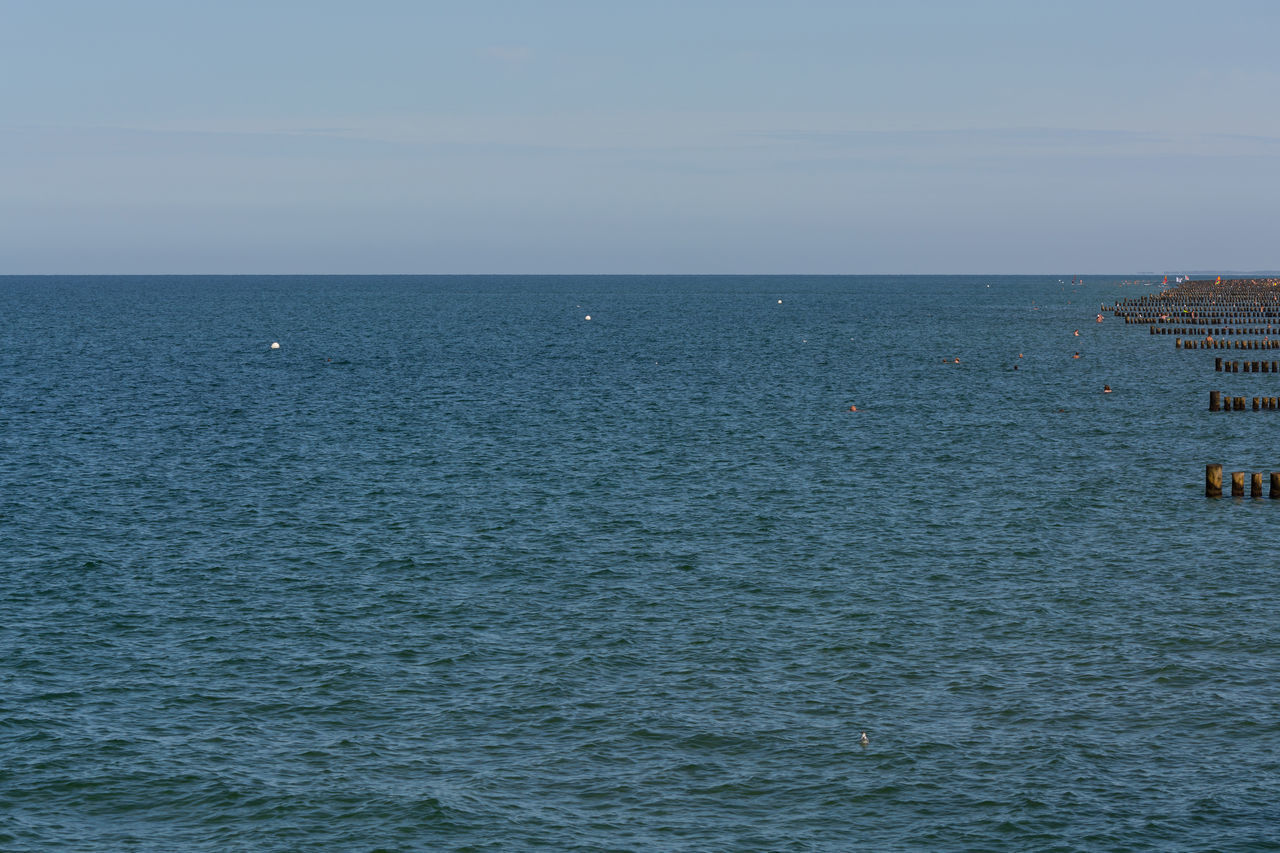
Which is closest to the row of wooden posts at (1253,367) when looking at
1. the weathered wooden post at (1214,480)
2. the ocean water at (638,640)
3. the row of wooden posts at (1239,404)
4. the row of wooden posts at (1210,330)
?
the row of wooden posts at (1239,404)

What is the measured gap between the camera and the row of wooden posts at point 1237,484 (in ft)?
189

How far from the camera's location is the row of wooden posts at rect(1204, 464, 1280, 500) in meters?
57.7

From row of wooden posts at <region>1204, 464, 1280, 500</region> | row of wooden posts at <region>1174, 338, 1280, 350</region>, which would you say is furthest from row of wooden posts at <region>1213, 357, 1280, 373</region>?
row of wooden posts at <region>1204, 464, 1280, 500</region>

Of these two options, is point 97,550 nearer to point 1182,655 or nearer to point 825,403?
point 1182,655

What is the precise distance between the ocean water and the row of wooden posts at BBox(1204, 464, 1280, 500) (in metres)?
1.28

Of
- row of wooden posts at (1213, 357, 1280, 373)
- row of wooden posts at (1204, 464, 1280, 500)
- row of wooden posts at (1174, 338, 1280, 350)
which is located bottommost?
row of wooden posts at (1204, 464, 1280, 500)

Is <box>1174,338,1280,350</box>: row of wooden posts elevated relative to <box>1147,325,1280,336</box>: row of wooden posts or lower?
lower

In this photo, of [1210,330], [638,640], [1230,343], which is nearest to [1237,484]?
[638,640]

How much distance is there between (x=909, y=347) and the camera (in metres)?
165

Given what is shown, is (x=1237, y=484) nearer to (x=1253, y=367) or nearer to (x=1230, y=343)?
(x=1253, y=367)

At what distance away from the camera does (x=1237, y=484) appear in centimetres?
5791

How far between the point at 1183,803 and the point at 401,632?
22.2m

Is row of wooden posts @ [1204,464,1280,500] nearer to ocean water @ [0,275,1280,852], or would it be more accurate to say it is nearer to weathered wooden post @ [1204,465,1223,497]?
weathered wooden post @ [1204,465,1223,497]

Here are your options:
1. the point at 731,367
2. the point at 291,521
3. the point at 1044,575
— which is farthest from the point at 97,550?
the point at 731,367
